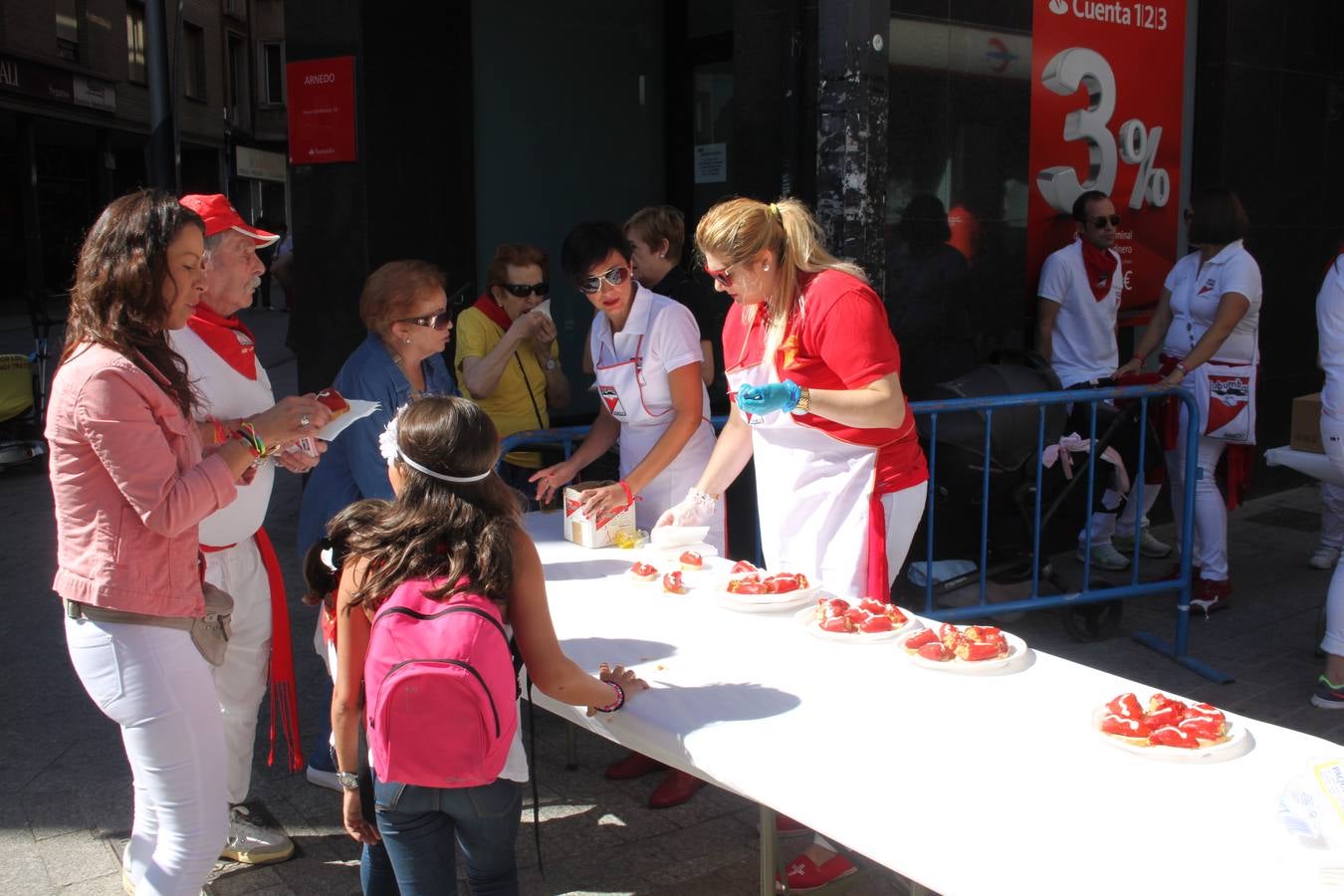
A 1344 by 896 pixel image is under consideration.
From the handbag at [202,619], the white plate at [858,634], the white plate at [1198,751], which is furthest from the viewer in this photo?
the white plate at [858,634]

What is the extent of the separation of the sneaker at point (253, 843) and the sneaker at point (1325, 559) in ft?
18.2

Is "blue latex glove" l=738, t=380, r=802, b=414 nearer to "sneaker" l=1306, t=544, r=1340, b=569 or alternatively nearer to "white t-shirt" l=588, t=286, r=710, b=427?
"white t-shirt" l=588, t=286, r=710, b=427

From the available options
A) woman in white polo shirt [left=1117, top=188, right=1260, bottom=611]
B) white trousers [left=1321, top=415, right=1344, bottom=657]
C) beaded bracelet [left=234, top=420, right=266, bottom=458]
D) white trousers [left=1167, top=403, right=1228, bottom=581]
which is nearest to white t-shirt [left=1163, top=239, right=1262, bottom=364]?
woman in white polo shirt [left=1117, top=188, right=1260, bottom=611]

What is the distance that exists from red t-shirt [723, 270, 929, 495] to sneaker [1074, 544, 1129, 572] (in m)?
3.54

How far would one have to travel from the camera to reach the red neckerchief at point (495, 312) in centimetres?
511

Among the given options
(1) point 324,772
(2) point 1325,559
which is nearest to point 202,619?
(1) point 324,772

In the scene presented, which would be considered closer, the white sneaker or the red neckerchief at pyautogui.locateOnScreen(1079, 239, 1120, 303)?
the white sneaker

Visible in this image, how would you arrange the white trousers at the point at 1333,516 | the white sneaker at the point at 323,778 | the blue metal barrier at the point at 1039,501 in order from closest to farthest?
1. the white sneaker at the point at 323,778
2. the blue metal barrier at the point at 1039,501
3. the white trousers at the point at 1333,516

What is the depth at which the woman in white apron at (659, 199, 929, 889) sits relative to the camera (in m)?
3.15

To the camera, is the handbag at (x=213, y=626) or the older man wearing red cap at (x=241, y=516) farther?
the older man wearing red cap at (x=241, y=516)

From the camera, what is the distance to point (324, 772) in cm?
411

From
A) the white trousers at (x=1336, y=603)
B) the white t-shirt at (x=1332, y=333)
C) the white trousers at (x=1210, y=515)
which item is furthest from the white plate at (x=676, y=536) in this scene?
the white trousers at (x=1210, y=515)

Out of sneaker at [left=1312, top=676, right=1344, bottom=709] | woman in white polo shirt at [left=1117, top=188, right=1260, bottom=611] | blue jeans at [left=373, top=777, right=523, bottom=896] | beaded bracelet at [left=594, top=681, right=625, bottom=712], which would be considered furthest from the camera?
woman in white polo shirt at [left=1117, top=188, right=1260, bottom=611]

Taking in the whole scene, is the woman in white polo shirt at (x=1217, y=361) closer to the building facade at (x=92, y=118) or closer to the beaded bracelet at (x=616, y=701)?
the beaded bracelet at (x=616, y=701)
